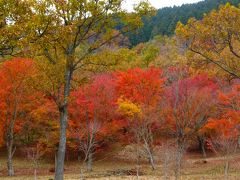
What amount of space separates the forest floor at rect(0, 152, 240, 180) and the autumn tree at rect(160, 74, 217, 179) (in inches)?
114

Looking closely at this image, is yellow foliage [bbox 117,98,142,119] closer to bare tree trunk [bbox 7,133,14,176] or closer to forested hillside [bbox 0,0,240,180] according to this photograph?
forested hillside [bbox 0,0,240,180]

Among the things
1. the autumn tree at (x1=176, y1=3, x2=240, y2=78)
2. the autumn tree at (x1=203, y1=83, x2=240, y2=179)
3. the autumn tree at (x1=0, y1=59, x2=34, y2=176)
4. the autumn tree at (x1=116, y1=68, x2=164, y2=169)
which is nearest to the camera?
the autumn tree at (x1=176, y1=3, x2=240, y2=78)

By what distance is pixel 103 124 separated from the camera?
3444 cm

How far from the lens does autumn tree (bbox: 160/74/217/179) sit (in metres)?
26.3

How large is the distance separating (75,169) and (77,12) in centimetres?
2546

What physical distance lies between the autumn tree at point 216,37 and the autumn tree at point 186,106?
36.4 feet

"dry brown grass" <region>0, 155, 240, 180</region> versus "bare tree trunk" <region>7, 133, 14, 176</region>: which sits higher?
"bare tree trunk" <region>7, 133, 14, 176</region>

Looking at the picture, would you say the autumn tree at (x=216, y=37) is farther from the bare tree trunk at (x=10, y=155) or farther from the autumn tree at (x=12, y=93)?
the bare tree trunk at (x=10, y=155)

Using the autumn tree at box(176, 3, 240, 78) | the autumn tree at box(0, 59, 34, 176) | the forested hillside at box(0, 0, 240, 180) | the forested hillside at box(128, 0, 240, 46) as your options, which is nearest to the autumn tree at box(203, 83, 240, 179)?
the forested hillside at box(0, 0, 240, 180)

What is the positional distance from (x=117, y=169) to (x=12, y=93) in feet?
42.1

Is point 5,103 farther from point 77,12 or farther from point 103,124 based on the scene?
point 77,12

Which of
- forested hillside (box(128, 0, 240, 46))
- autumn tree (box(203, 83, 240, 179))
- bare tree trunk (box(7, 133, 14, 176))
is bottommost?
bare tree trunk (box(7, 133, 14, 176))

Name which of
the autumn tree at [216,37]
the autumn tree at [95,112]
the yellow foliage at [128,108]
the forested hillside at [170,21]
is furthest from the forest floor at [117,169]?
the forested hillside at [170,21]

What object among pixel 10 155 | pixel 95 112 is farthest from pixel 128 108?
pixel 10 155
